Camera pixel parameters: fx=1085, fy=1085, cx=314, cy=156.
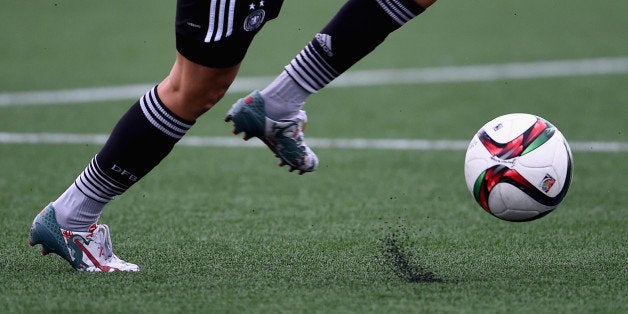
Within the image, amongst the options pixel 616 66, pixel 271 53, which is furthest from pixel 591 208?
pixel 271 53

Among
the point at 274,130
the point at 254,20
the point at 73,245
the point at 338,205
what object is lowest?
the point at 338,205

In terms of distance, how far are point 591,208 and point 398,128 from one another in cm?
287

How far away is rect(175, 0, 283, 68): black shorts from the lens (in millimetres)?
3795

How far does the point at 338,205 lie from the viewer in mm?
5824

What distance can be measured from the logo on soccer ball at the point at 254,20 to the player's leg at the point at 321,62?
29 centimetres

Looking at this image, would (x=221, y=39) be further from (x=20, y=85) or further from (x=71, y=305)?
(x=20, y=85)

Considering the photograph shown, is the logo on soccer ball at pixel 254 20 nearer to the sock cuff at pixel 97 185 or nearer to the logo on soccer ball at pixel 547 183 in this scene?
the sock cuff at pixel 97 185

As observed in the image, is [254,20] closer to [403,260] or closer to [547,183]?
[403,260]

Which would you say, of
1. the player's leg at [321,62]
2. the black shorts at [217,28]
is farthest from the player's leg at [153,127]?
the player's leg at [321,62]

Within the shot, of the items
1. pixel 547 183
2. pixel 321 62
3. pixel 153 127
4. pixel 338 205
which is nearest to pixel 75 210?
pixel 153 127

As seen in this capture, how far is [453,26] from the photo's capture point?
45.8 feet

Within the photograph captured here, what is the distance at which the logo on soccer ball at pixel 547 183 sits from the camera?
13.5 feet

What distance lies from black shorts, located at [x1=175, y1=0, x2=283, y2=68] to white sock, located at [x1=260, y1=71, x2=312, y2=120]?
0.83 ft

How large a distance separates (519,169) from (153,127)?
139 centimetres
